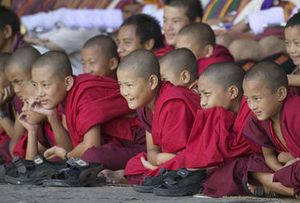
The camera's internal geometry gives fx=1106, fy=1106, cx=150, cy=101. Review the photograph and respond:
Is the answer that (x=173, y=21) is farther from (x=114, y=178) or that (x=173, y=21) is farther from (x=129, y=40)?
(x=114, y=178)

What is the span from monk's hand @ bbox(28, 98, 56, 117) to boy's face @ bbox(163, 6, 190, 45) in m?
1.38

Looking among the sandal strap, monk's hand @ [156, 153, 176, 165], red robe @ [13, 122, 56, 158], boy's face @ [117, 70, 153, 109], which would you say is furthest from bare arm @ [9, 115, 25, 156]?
monk's hand @ [156, 153, 176, 165]

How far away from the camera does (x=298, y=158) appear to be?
6.16m

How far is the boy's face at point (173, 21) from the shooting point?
8586mm

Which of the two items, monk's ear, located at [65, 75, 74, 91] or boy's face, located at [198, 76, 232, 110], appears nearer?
A: boy's face, located at [198, 76, 232, 110]

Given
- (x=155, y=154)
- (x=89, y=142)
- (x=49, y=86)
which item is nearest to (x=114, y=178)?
(x=89, y=142)

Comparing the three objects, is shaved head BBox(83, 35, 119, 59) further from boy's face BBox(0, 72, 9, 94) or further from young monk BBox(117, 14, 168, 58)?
boy's face BBox(0, 72, 9, 94)

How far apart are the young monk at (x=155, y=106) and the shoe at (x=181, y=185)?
7.8 inches

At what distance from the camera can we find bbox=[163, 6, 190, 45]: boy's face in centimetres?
859

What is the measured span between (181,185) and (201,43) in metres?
1.69

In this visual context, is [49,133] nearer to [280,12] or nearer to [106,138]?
[106,138]

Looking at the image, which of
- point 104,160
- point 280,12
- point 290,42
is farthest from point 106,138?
point 280,12

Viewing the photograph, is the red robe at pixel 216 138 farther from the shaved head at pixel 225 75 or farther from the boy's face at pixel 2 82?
the boy's face at pixel 2 82

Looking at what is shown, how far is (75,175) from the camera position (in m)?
7.02
